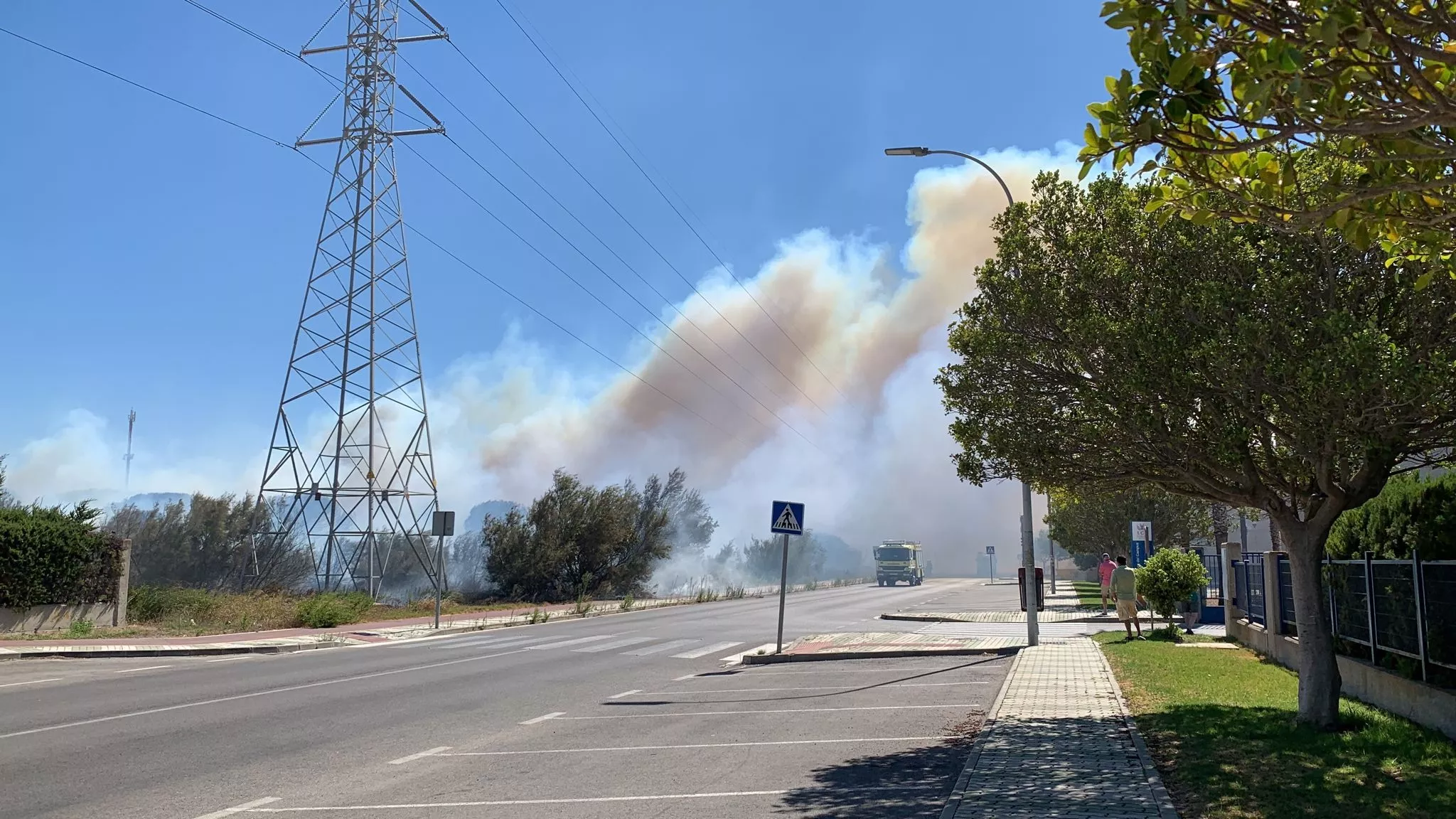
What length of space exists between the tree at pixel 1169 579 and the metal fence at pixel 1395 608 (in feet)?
23.6

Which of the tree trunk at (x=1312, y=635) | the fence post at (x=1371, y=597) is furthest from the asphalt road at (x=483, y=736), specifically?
the fence post at (x=1371, y=597)

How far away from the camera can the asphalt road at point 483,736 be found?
671 cm

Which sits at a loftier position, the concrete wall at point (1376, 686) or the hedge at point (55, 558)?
the hedge at point (55, 558)

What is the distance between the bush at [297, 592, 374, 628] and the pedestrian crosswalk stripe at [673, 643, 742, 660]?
10059mm

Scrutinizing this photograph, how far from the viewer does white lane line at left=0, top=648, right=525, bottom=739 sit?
973 centimetres

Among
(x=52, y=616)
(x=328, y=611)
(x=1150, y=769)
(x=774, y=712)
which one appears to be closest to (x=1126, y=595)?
(x=774, y=712)

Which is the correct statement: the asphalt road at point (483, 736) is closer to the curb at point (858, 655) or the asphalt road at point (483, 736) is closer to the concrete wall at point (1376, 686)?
the curb at point (858, 655)

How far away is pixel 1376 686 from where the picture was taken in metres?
9.80

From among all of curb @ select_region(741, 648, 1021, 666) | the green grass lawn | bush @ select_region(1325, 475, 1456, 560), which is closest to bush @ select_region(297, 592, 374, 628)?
curb @ select_region(741, 648, 1021, 666)

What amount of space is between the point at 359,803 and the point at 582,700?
5573 millimetres

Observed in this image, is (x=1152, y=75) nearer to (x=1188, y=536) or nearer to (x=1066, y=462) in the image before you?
(x=1066, y=462)

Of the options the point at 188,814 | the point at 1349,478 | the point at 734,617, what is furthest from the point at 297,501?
the point at 1349,478

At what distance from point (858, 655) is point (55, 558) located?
16.7 metres

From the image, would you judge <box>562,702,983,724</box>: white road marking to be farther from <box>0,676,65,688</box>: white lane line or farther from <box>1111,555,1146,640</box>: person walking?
<box>1111,555,1146,640</box>: person walking
